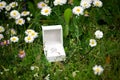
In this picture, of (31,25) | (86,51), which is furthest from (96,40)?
(31,25)

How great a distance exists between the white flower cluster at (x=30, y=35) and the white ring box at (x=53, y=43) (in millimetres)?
85

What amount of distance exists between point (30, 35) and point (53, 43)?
6.7 inches

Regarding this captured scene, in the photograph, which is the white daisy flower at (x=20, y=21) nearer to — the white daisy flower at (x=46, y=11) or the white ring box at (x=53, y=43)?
the white daisy flower at (x=46, y=11)

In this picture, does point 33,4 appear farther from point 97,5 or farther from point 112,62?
point 112,62

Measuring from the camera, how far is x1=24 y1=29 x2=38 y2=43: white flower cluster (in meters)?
2.64

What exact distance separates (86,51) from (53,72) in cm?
30

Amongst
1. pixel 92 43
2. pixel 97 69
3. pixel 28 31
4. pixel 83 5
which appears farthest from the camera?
→ pixel 83 5

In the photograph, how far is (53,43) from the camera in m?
2.67

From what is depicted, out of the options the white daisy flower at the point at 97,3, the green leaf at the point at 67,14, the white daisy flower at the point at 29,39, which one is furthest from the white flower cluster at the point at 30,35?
the white daisy flower at the point at 97,3

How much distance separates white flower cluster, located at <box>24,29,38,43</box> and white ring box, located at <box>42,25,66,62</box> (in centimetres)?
8

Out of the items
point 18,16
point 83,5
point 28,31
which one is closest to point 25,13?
point 18,16

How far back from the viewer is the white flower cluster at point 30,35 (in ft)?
8.68

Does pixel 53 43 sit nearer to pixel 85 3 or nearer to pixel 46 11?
pixel 46 11

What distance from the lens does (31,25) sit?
110 inches
